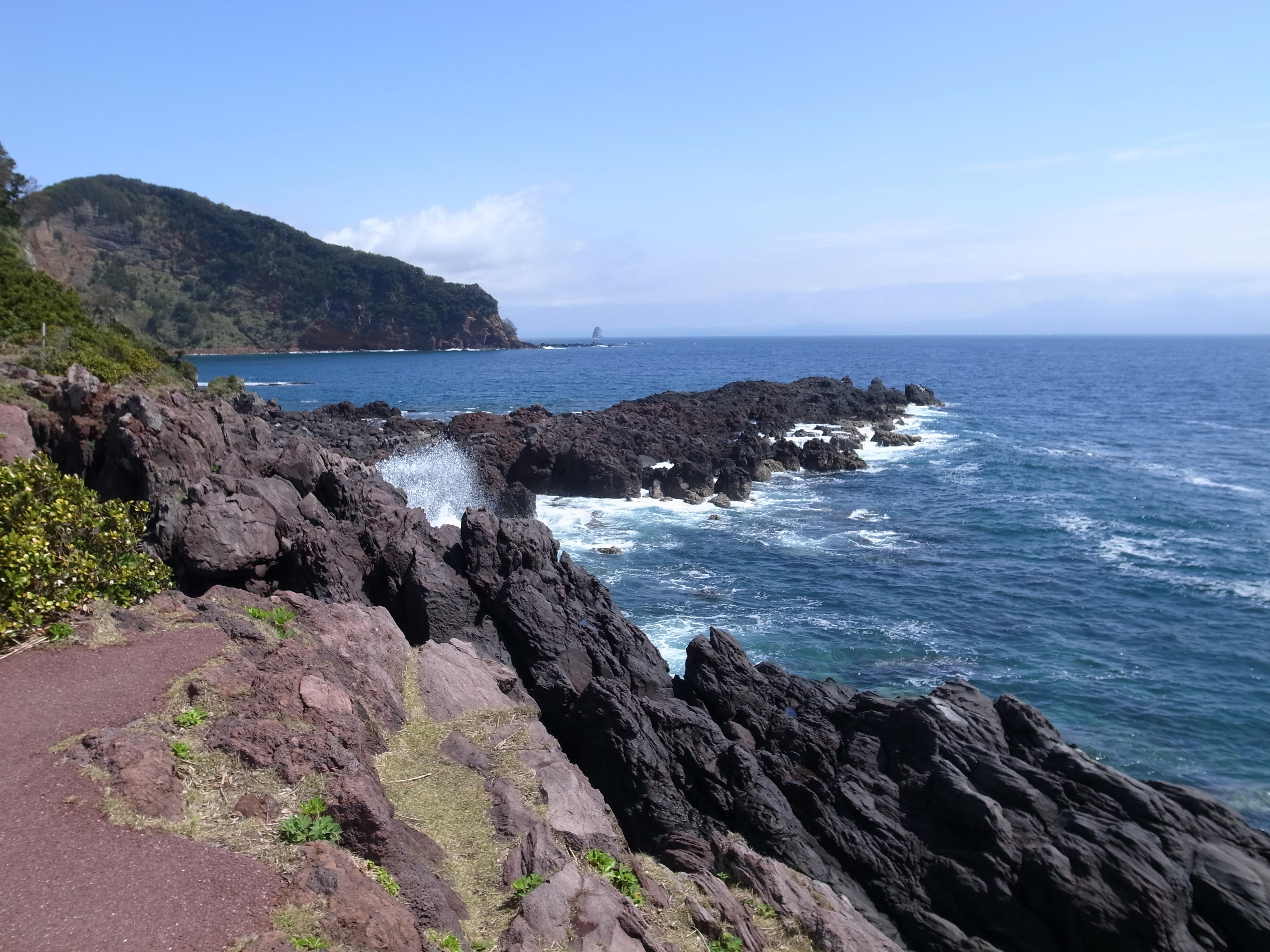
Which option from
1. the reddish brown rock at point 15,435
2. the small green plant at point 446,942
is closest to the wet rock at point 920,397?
the reddish brown rock at point 15,435

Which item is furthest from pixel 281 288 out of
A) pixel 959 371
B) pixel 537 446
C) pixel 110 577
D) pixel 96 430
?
pixel 110 577

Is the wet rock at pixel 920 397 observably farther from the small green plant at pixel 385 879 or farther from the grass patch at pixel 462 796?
the small green plant at pixel 385 879

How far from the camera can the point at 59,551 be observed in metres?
14.1

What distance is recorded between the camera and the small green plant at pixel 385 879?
9461 mm

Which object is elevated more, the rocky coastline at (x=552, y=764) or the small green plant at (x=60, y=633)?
the small green plant at (x=60, y=633)

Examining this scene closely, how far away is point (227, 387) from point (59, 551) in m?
53.5

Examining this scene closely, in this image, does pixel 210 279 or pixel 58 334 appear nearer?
pixel 58 334

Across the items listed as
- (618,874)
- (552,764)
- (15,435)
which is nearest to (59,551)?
(552,764)

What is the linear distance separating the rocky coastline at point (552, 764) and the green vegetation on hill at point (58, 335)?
10.6m

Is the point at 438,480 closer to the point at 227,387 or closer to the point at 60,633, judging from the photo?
the point at 227,387

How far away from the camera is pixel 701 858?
45.6ft

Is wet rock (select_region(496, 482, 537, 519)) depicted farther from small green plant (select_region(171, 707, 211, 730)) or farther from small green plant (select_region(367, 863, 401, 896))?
small green plant (select_region(367, 863, 401, 896))

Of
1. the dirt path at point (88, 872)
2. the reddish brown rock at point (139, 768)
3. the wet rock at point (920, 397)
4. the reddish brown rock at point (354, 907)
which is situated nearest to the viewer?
the dirt path at point (88, 872)

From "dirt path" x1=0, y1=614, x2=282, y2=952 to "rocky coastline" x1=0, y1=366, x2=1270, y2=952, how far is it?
0.92 feet
